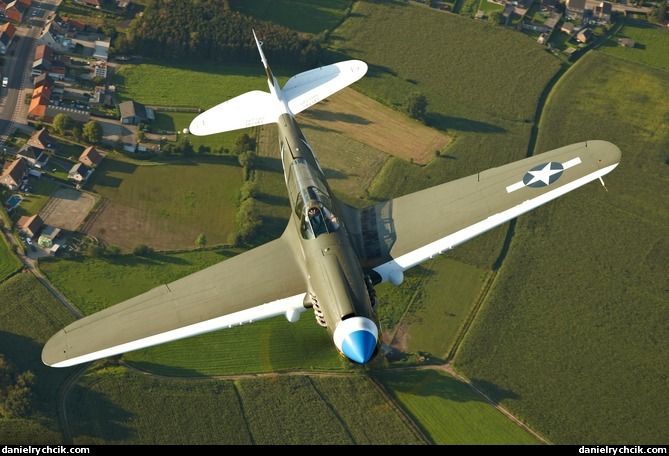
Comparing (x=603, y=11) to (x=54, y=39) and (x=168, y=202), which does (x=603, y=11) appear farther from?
(x=54, y=39)

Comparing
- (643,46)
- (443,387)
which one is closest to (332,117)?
(443,387)

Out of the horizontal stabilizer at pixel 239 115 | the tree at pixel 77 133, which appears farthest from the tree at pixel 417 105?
the tree at pixel 77 133

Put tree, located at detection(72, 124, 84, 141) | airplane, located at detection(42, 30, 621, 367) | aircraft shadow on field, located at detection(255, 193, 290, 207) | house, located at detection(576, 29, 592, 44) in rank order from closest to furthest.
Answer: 1. airplane, located at detection(42, 30, 621, 367)
2. aircraft shadow on field, located at detection(255, 193, 290, 207)
3. tree, located at detection(72, 124, 84, 141)
4. house, located at detection(576, 29, 592, 44)

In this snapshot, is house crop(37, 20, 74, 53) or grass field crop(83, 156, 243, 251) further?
house crop(37, 20, 74, 53)

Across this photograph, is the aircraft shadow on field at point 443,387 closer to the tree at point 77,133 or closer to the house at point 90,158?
the house at point 90,158

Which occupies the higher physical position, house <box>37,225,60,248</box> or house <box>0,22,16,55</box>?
house <box>0,22,16,55</box>

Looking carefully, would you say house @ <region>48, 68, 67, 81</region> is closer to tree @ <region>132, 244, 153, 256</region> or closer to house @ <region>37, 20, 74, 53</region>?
house @ <region>37, 20, 74, 53</region>

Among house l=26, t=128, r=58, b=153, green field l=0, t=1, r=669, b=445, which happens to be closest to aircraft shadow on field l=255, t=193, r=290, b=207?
green field l=0, t=1, r=669, b=445

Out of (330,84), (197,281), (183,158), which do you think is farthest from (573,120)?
(197,281)
